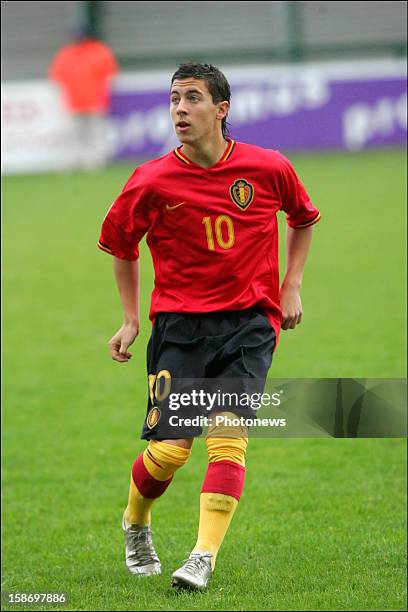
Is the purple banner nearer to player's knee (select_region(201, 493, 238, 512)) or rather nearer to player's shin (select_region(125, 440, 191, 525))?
player's shin (select_region(125, 440, 191, 525))

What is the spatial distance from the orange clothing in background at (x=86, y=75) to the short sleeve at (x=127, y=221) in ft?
55.6

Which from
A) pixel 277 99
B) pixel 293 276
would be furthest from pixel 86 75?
pixel 293 276

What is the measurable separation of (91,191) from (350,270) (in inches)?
290

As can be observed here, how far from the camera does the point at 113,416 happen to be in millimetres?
7465

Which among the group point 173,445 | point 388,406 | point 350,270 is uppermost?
point 388,406

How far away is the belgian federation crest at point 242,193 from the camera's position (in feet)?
13.3

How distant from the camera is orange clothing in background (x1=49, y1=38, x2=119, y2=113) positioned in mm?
20922

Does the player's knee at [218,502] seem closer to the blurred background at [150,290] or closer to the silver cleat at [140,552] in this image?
the blurred background at [150,290]

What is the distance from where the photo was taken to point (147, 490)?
4.31m

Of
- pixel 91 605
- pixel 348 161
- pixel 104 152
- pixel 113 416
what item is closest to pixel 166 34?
pixel 104 152

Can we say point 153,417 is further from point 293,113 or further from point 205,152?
point 293,113

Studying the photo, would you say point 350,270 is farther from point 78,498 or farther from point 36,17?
point 36,17

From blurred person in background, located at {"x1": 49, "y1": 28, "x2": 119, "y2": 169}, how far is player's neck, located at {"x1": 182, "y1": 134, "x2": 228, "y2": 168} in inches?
670

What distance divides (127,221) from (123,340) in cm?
43
